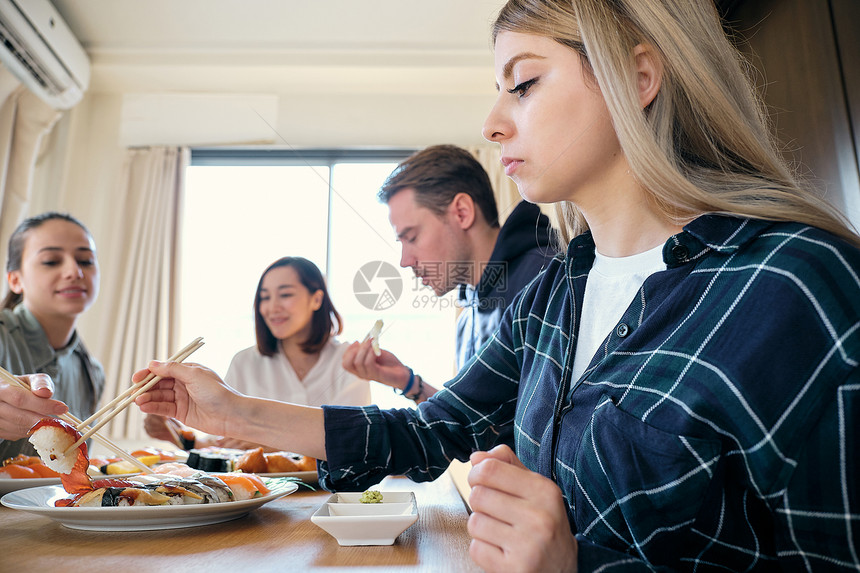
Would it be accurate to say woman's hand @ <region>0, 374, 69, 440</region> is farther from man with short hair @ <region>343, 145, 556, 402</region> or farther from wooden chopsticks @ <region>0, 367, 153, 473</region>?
man with short hair @ <region>343, 145, 556, 402</region>

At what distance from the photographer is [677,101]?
72 cm

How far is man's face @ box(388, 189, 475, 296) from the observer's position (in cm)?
167

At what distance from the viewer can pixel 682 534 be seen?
511 mm

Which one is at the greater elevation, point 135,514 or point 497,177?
point 497,177

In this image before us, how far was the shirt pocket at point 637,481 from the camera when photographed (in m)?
0.51

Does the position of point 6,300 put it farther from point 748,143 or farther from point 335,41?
point 748,143

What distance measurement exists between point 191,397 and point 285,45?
2.69 meters

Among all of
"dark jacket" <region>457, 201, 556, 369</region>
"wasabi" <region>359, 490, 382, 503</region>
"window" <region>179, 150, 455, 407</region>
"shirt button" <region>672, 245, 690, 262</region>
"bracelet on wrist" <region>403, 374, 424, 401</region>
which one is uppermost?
"window" <region>179, 150, 455, 407</region>

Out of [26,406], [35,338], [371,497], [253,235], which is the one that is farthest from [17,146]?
[371,497]

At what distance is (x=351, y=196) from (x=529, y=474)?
62.8 inches

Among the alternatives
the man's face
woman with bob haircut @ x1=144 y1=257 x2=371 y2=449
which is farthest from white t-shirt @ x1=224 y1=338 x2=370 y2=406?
the man's face

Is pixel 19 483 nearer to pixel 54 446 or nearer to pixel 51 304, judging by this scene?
pixel 54 446

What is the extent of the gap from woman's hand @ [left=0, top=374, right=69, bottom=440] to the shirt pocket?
2.20 ft

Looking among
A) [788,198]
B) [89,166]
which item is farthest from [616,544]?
[89,166]
